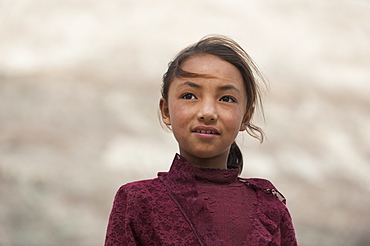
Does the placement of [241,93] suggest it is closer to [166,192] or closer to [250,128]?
[250,128]

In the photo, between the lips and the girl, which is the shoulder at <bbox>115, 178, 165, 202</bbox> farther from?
the lips

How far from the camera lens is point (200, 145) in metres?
2.16

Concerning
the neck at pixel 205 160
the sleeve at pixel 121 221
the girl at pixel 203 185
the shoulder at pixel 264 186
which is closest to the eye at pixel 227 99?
the girl at pixel 203 185

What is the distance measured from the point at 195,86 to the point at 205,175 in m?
0.33

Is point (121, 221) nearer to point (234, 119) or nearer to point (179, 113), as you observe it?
point (179, 113)

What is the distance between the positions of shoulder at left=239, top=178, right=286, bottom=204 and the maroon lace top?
0.04m

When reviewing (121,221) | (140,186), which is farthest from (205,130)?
(121,221)

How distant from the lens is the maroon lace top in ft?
6.84

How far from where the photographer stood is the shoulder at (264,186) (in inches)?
91.7

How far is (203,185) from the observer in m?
2.20

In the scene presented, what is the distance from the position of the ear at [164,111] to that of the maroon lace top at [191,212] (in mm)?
159

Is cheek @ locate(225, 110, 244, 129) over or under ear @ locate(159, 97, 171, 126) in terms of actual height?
under

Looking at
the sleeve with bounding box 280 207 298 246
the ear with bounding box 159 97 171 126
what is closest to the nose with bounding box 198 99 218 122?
the ear with bounding box 159 97 171 126

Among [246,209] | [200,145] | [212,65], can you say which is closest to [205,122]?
[200,145]
